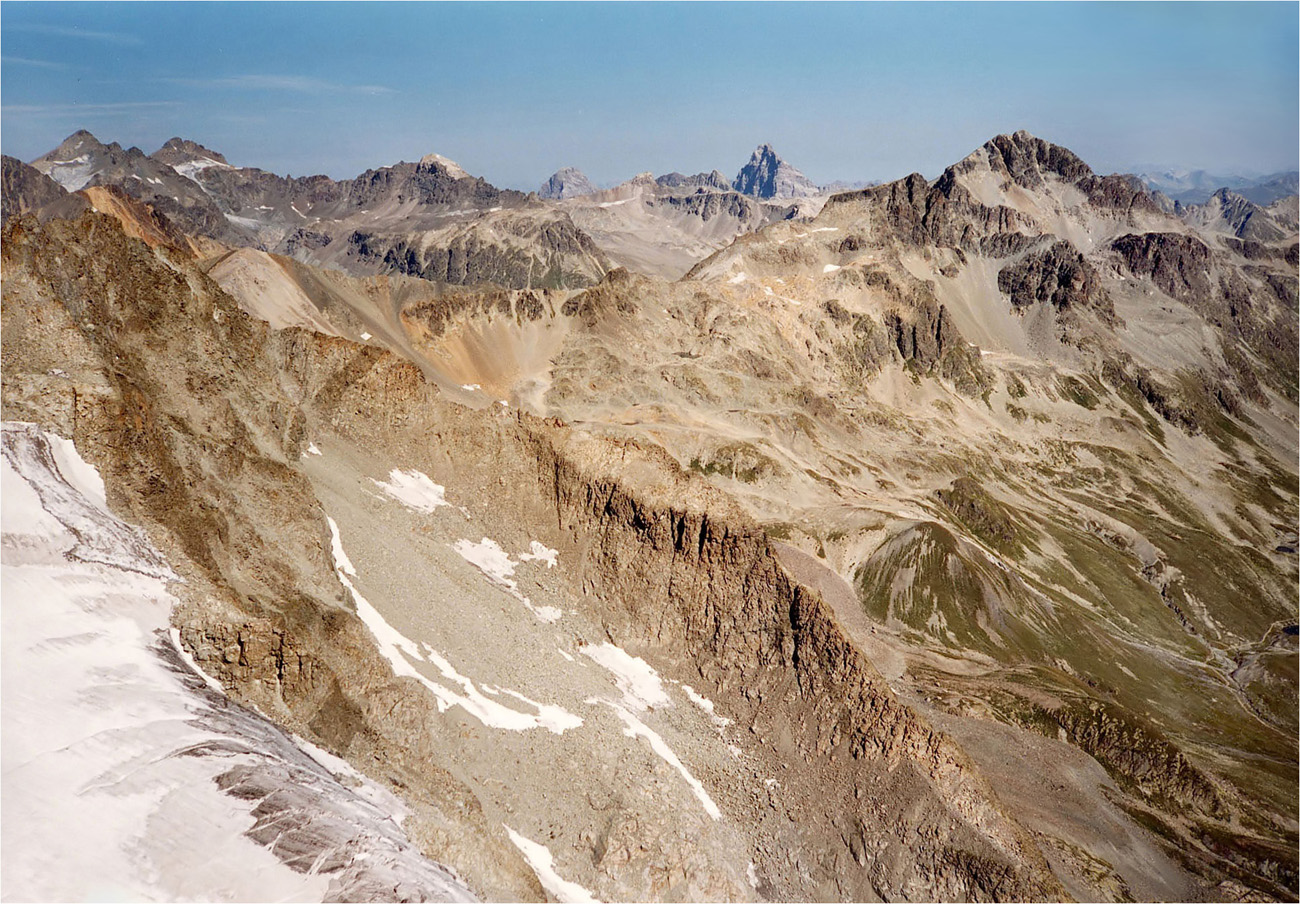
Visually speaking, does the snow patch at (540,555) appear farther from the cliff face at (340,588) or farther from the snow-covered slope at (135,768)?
the snow-covered slope at (135,768)

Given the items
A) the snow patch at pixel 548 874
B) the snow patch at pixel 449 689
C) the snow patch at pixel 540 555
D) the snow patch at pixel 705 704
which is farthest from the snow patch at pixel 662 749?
the snow patch at pixel 540 555

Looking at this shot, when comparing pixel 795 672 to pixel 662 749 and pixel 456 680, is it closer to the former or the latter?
pixel 662 749

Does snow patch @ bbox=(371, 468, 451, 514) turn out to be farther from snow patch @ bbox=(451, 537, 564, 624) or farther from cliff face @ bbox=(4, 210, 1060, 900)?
snow patch @ bbox=(451, 537, 564, 624)

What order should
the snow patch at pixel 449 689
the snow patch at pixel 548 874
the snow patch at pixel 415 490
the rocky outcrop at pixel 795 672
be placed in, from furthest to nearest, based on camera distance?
1. the snow patch at pixel 415 490
2. the rocky outcrop at pixel 795 672
3. the snow patch at pixel 449 689
4. the snow patch at pixel 548 874

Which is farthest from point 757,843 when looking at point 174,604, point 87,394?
point 87,394

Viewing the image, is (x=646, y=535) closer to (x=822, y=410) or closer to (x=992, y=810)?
(x=992, y=810)
